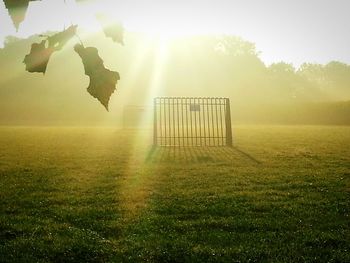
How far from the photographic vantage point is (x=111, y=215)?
5637mm

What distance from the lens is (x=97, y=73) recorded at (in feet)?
4.00

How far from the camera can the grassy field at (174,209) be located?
14.4 feet

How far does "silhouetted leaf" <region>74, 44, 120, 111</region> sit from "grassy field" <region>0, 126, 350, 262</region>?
3.34m

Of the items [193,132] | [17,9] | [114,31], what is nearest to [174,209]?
[114,31]

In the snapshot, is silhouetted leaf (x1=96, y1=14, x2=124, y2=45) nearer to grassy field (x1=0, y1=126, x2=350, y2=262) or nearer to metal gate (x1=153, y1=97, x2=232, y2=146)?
grassy field (x1=0, y1=126, x2=350, y2=262)

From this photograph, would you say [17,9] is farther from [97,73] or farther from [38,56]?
[97,73]

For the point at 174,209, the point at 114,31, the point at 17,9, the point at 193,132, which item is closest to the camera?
the point at 17,9

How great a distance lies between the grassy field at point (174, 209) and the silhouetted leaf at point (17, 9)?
3.48 m

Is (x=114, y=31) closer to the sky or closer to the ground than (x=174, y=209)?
closer to the sky

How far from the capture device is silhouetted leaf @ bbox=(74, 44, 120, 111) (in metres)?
1.21

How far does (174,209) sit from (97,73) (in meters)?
4.93

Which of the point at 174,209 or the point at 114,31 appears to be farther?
the point at 174,209

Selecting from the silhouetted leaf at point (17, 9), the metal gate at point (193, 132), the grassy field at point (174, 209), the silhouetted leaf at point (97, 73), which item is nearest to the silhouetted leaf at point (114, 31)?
the silhouetted leaf at point (97, 73)

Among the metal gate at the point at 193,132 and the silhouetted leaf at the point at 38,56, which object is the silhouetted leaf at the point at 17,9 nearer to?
the silhouetted leaf at the point at 38,56
